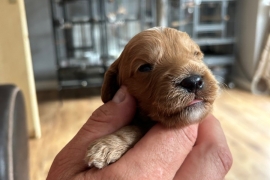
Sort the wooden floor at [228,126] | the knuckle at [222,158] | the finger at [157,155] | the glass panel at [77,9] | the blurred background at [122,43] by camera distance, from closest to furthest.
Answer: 1. the finger at [157,155]
2. the knuckle at [222,158]
3. the wooden floor at [228,126]
4. the blurred background at [122,43]
5. the glass panel at [77,9]

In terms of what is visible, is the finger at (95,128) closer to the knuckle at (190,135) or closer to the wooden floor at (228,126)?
the knuckle at (190,135)

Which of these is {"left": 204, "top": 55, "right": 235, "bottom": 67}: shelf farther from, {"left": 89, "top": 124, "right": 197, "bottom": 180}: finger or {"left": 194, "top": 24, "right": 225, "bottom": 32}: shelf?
{"left": 89, "top": 124, "right": 197, "bottom": 180}: finger

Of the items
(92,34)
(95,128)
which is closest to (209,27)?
(92,34)

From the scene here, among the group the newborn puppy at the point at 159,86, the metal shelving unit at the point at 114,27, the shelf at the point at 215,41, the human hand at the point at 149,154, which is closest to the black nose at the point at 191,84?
the newborn puppy at the point at 159,86

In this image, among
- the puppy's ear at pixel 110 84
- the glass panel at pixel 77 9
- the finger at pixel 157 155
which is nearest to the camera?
the finger at pixel 157 155

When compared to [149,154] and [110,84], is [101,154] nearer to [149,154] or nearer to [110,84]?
[149,154]

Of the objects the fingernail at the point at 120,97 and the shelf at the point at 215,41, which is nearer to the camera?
the fingernail at the point at 120,97

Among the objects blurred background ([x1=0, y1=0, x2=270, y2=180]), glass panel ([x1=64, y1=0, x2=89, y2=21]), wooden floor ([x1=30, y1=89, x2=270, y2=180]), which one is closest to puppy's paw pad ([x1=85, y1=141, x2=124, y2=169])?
wooden floor ([x1=30, y1=89, x2=270, y2=180])
